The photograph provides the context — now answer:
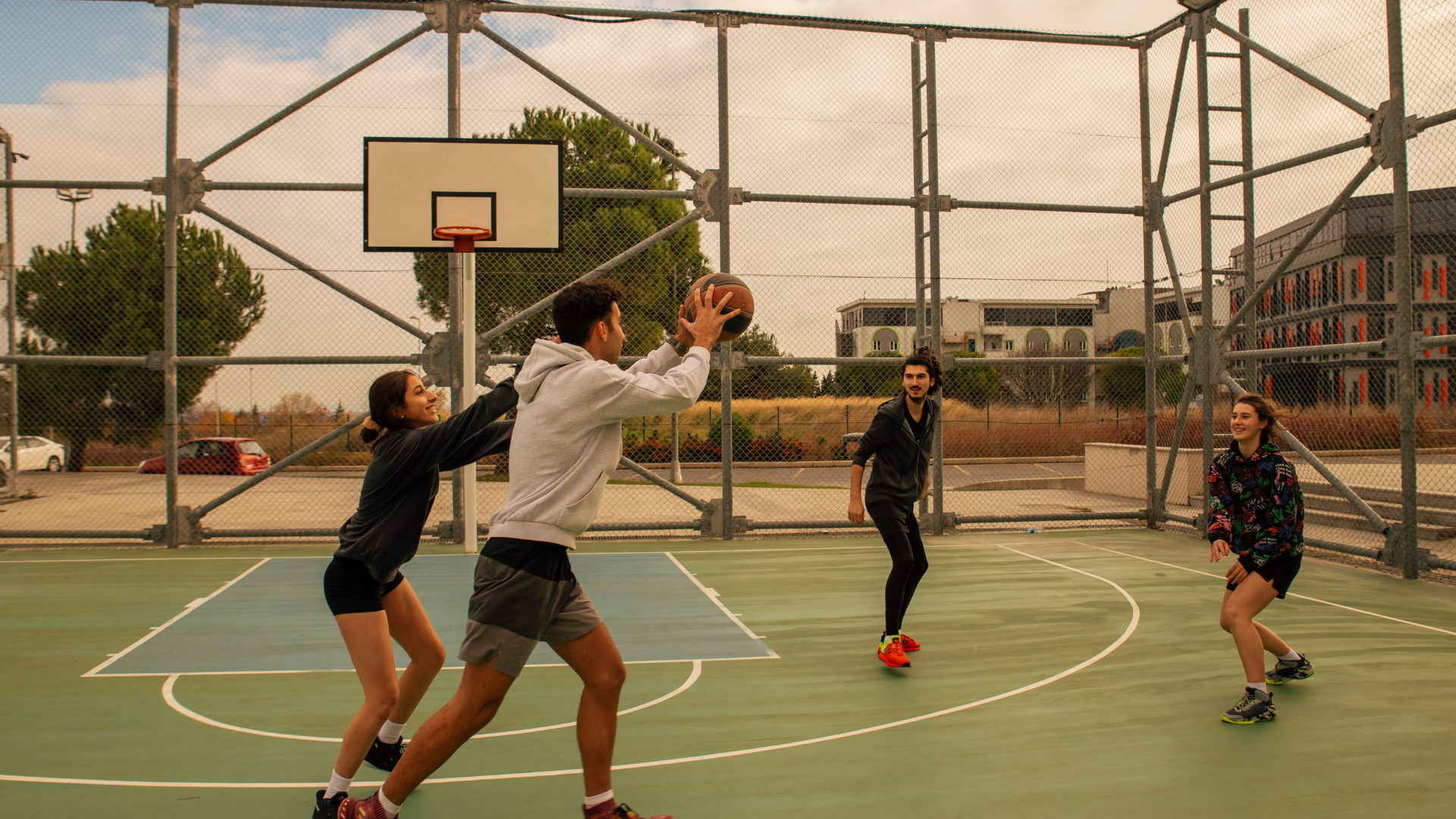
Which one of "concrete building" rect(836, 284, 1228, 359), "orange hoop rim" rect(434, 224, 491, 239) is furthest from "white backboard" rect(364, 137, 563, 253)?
"concrete building" rect(836, 284, 1228, 359)

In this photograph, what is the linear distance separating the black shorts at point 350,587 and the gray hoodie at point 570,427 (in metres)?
0.72

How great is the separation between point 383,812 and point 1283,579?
4.17m

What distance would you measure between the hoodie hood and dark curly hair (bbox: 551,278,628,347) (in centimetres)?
5

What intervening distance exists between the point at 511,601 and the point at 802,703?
2318mm

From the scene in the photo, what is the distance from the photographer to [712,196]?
1046 cm

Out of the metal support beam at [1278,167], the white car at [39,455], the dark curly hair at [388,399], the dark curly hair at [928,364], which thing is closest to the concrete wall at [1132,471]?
the metal support beam at [1278,167]

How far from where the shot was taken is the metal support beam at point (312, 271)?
968 centimetres

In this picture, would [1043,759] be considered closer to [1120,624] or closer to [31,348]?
[1120,624]

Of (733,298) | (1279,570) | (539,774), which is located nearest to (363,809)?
(539,774)

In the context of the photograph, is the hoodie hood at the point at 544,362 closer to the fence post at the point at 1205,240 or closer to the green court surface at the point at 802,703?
the green court surface at the point at 802,703

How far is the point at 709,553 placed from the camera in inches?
378

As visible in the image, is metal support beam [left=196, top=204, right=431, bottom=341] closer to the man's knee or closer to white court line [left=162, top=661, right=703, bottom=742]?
white court line [left=162, top=661, right=703, bottom=742]

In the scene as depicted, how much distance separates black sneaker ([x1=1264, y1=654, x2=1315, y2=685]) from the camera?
5137 millimetres

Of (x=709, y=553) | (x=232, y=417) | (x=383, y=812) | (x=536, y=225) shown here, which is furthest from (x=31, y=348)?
(x=383, y=812)
